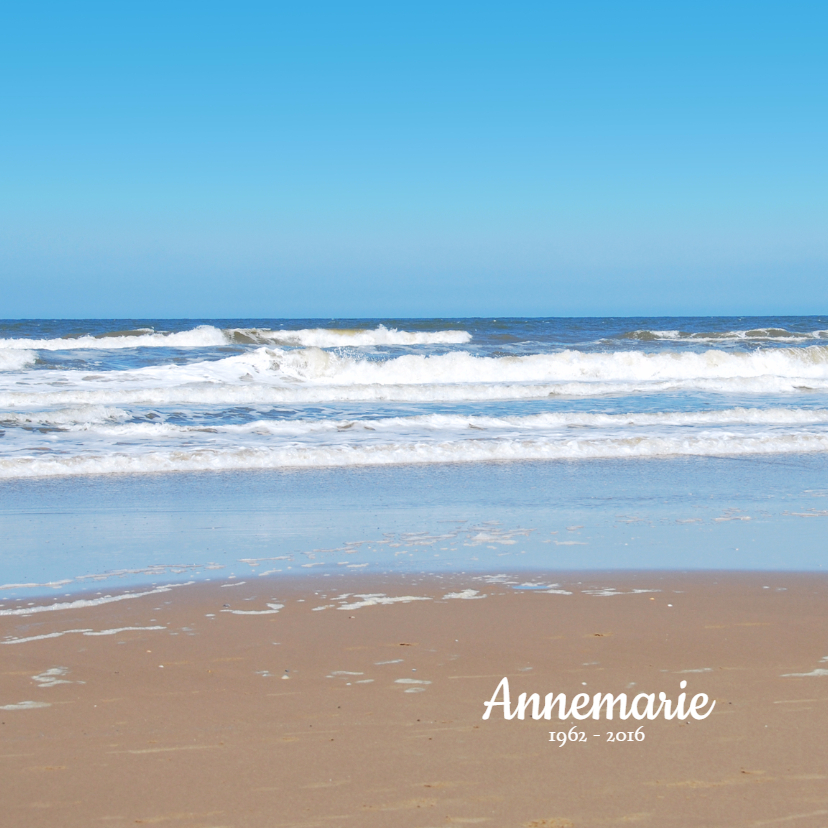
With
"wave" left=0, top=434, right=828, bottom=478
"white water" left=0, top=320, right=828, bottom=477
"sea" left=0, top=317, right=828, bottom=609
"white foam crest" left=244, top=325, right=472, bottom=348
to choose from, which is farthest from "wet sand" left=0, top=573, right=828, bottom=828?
"white foam crest" left=244, top=325, right=472, bottom=348

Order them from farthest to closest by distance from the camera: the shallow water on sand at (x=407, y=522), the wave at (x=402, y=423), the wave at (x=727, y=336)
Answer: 1. the wave at (x=727, y=336)
2. the wave at (x=402, y=423)
3. the shallow water on sand at (x=407, y=522)

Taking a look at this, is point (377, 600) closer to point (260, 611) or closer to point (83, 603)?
point (260, 611)

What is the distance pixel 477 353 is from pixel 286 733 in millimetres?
22472

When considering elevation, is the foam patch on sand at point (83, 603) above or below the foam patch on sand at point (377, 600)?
above

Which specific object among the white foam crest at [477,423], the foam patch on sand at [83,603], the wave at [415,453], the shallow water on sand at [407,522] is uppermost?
the white foam crest at [477,423]

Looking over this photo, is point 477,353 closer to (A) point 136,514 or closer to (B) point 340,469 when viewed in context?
(B) point 340,469

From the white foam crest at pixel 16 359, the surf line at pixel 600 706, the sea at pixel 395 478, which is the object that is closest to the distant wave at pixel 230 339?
the white foam crest at pixel 16 359

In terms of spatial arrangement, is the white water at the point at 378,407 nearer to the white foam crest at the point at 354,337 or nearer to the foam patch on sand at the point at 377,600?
the white foam crest at the point at 354,337

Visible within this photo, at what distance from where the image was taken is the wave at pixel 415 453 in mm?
8109

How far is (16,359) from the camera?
62.4 feet

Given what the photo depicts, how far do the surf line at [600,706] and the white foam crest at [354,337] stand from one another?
25111mm

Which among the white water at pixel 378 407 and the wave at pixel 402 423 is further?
the wave at pixel 402 423

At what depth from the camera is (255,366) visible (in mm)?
19469

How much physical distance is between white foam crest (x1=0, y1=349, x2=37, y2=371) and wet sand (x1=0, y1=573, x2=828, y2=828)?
16.2 metres
